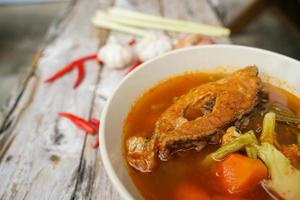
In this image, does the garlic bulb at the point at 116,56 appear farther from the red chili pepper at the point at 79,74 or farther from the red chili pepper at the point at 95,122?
the red chili pepper at the point at 95,122

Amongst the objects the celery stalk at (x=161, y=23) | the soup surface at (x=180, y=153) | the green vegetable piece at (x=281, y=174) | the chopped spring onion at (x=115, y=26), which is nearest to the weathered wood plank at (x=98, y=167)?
the soup surface at (x=180, y=153)

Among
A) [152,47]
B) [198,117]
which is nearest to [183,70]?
[198,117]

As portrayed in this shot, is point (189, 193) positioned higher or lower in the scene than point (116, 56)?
higher

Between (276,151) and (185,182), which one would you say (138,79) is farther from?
(276,151)

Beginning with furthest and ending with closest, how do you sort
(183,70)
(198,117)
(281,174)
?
(183,70) → (198,117) → (281,174)

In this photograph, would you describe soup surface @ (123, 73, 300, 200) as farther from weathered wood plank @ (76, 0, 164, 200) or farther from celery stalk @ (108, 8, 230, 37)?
celery stalk @ (108, 8, 230, 37)

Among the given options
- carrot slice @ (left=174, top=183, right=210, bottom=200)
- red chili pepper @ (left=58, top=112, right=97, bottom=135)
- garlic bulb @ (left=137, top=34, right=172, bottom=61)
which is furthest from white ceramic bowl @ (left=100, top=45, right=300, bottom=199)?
garlic bulb @ (left=137, top=34, right=172, bottom=61)

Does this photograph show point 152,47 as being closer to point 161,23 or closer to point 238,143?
point 161,23
